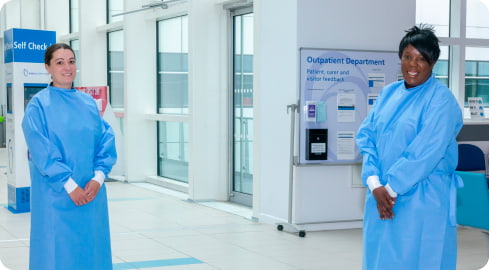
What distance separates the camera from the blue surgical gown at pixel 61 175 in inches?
135

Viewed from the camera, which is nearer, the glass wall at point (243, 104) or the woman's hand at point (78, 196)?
the woman's hand at point (78, 196)

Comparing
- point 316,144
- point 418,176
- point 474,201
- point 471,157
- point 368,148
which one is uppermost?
point 368,148

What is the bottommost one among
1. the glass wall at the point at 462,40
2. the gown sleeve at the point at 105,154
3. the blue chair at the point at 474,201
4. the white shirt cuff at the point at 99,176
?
the blue chair at the point at 474,201

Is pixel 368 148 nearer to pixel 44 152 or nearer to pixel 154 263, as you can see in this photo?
pixel 44 152

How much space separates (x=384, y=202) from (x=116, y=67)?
9425 mm

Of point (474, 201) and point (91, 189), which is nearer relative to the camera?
point (91, 189)

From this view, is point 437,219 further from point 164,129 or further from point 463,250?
point 164,129

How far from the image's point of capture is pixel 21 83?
7.59 metres

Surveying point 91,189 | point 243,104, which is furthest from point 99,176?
point 243,104

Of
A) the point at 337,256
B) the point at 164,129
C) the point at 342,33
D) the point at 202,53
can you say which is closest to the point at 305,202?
the point at 337,256

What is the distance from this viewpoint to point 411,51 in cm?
314

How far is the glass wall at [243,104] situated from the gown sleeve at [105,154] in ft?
14.8

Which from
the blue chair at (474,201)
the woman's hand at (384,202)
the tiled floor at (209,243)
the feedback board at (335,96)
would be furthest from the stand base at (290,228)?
the woman's hand at (384,202)

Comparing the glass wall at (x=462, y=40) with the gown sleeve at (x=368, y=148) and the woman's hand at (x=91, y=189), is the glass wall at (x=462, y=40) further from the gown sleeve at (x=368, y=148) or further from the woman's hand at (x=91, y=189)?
the woman's hand at (x=91, y=189)
